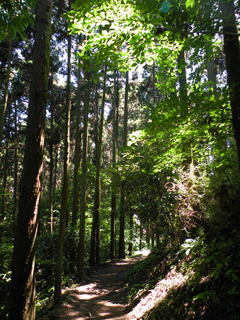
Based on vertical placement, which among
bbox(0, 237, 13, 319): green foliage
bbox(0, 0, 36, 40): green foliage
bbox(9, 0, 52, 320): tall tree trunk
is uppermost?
bbox(0, 0, 36, 40): green foliage

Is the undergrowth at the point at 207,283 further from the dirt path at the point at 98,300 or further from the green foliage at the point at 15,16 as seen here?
the green foliage at the point at 15,16

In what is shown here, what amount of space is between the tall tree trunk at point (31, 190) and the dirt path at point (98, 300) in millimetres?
2944

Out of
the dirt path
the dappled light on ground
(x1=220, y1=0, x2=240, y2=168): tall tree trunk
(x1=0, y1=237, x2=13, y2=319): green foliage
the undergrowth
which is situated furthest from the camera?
the dirt path

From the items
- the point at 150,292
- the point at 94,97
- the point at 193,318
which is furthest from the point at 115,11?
the point at 94,97

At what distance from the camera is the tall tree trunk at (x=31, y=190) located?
3.31 metres

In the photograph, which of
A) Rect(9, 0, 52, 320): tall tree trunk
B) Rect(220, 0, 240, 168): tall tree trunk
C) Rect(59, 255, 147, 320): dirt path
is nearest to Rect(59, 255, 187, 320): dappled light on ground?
Rect(59, 255, 147, 320): dirt path

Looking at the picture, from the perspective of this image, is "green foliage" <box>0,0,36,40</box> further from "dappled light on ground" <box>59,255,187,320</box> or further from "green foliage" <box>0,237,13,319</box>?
"dappled light on ground" <box>59,255,187,320</box>

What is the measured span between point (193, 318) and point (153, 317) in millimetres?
1223

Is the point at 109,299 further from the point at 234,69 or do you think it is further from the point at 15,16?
the point at 15,16

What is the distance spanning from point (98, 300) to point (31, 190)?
5523 mm

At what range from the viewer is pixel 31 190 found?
3.61m

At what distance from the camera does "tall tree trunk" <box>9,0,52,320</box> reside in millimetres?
3307

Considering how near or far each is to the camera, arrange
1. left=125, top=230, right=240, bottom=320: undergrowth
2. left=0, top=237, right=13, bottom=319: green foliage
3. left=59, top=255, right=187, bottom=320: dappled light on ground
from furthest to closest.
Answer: left=59, top=255, right=187, bottom=320: dappled light on ground < left=0, top=237, right=13, bottom=319: green foliage < left=125, top=230, right=240, bottom=320: undergrowth

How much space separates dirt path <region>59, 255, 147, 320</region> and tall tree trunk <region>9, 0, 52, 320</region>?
294 centimetres
